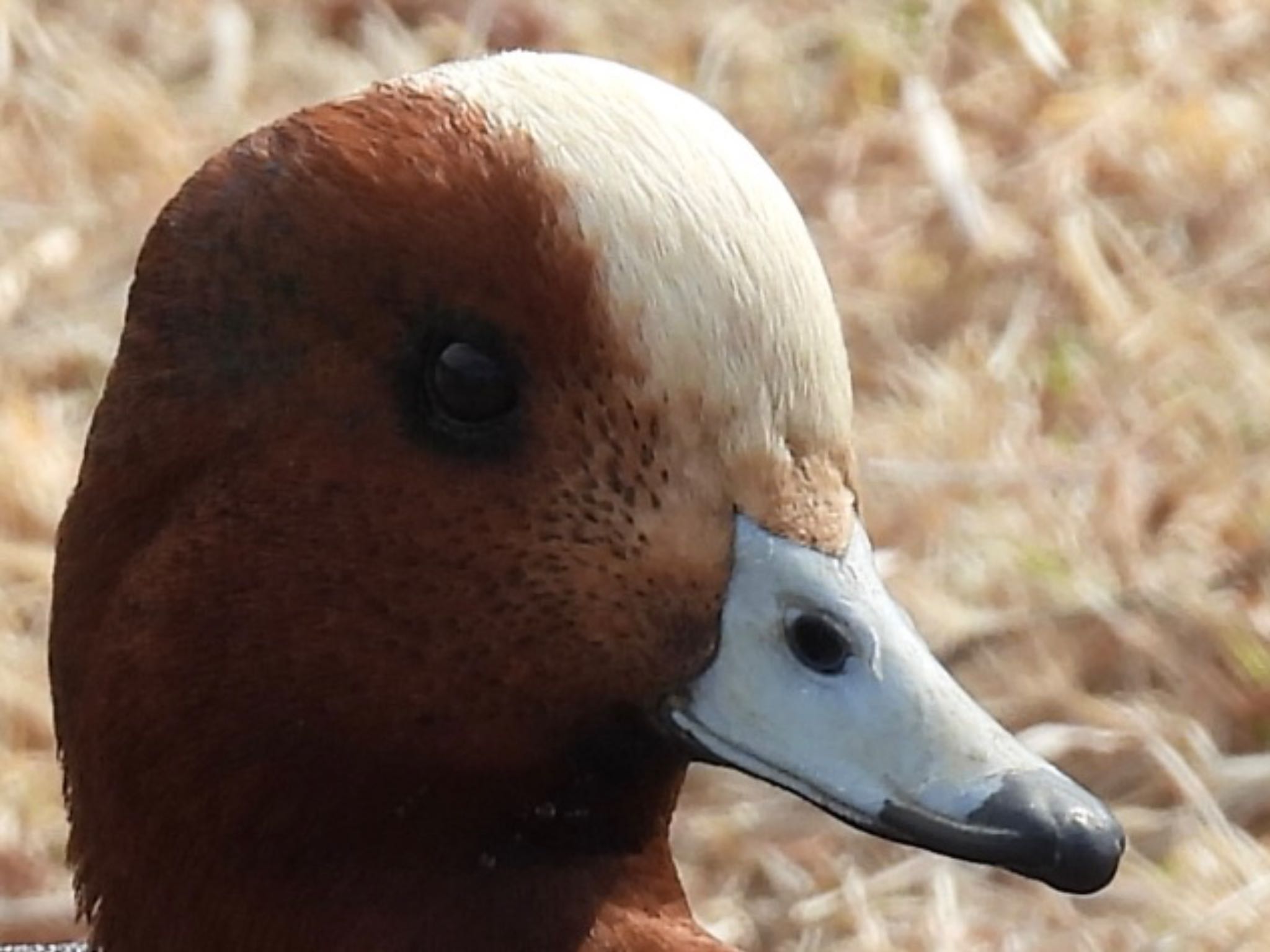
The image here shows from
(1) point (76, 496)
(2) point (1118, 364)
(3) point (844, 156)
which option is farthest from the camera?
(3) point (844, 156)

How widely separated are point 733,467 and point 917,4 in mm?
2242

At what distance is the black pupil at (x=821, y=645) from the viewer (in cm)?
132

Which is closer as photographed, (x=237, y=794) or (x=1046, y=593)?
(x=237, y=794)

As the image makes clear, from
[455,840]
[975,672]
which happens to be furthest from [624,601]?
[975,672]

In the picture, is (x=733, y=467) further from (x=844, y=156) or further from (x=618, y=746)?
(x=844, y=156)

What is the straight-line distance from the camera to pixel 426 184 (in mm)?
1320

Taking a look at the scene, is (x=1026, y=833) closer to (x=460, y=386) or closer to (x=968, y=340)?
(x=460, y=386)

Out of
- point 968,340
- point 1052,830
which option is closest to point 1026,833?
point 1052,830

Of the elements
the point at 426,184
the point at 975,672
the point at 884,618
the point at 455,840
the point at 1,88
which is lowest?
the point at 975,672

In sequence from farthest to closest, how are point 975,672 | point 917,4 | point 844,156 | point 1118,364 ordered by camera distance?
point 917,4
point 844,156
point 1118,364
point 975,672

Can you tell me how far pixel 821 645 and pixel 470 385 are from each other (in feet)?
0.65

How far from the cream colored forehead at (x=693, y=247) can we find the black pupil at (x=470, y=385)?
59mm

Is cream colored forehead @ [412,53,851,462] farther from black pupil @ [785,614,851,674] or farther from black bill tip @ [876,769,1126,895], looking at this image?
black bill tip @ [876,769,1126,895]

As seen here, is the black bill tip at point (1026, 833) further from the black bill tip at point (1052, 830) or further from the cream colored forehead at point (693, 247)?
the cream colored forehead at point (693, 247)
